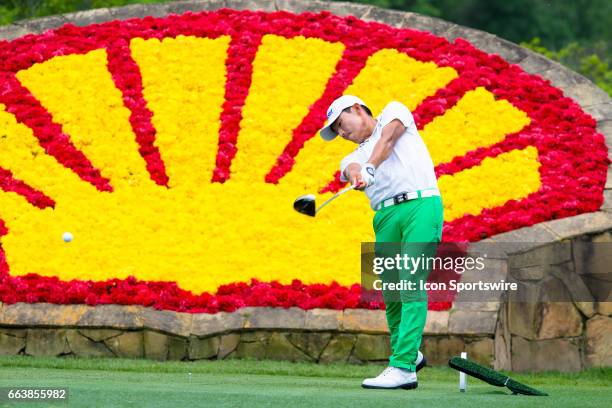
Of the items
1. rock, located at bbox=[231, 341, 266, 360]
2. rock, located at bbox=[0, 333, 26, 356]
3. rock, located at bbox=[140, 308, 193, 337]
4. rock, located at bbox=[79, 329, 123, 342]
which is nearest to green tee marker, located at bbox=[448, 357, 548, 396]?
rock, located at bbox=[231, 341, 266, 360]

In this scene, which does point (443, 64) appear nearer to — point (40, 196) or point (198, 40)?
point (198, 40)

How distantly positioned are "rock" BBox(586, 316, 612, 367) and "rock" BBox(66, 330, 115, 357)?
3.92 metres

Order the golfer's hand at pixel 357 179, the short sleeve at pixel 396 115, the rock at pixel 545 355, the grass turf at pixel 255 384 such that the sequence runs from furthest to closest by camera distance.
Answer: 1. the rock at pixel 545 355
2. the short sleeve at pixel 396 115
3. the golfer's hand at pixel 357 179
4. the grass turf at pixel 255 384

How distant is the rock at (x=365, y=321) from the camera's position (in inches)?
388

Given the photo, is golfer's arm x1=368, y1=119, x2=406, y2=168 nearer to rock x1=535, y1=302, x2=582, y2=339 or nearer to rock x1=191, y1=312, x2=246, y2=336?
rock x1=191, y1=312, x2=246, y2=336

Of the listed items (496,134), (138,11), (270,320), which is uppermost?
(138,11)

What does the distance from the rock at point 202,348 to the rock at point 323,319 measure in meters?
0.74

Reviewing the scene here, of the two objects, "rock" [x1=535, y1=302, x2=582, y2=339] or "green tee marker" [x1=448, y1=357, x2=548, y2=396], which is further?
"rock" [x1=535, y1=302, x2=582, y2=339]

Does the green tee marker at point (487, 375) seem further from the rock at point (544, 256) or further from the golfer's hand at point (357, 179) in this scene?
the rock at point (544, 256)

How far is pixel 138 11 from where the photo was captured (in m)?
16.1

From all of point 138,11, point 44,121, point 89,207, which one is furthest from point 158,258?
point 138,11

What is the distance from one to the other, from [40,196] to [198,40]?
374 centimetres

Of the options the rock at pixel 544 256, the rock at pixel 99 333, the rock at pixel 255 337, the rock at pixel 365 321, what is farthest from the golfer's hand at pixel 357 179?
the rock at pixel 544 256

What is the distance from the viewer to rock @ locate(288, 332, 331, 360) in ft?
32.3
